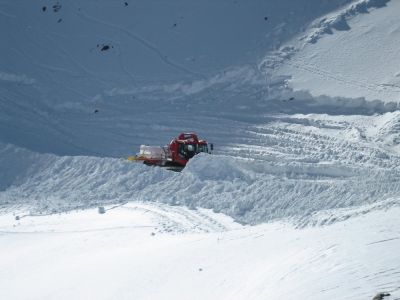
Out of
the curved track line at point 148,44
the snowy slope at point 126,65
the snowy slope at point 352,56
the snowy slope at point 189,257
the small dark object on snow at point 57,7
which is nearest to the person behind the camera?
the snowy slope at point 189,257

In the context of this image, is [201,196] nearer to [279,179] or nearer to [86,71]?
[279,179]

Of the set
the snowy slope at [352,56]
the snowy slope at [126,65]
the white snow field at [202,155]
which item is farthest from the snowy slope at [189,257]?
the snowy slope at [352,56]

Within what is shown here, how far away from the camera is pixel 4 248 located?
15.2m

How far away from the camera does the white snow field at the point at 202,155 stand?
1141 cm

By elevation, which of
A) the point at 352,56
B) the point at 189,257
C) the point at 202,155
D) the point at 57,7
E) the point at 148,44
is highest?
the point at 57,7

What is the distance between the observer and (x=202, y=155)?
58.4ft

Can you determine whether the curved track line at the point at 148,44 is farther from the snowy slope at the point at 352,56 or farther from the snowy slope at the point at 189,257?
the snowy slope at the point at 189,257

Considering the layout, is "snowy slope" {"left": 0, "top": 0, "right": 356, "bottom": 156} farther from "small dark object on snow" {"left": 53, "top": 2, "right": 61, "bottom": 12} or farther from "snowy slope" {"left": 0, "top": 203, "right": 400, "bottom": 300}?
"snowy slope" {"left": 0, "top": 203, "right": 400, "bottom": 300}

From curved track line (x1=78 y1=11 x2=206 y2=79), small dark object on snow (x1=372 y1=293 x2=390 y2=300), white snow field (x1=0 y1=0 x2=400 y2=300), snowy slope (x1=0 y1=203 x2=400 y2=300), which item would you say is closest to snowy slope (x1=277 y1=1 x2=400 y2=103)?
white snow field (x1=0 y1=0 x2=400 y2=300)

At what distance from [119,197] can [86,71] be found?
8.87m

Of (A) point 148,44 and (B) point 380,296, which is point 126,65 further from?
(B) point 380,296

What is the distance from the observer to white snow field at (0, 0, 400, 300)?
1141cm

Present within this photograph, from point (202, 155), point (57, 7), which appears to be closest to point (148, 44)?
point (57, 7)

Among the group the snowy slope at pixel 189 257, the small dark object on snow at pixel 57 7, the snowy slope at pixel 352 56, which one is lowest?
the snowy slope at pixel 189 257
